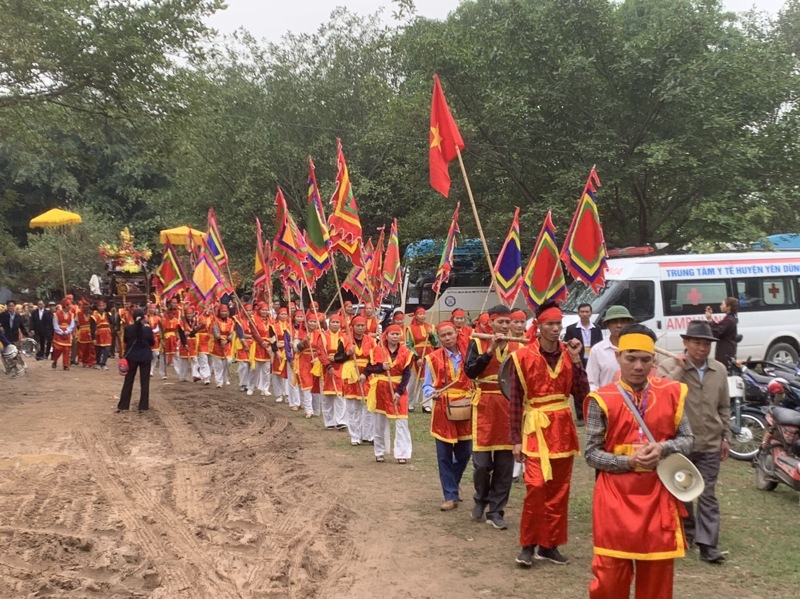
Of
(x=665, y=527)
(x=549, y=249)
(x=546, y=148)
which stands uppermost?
(x=546, y=148)

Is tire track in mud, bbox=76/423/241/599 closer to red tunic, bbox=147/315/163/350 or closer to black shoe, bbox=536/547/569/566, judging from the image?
black shoe, bbox=536/547/569/566

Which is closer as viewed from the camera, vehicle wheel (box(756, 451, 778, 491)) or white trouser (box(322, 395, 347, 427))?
vehicle wheel (box(756, 451, 778, 491))

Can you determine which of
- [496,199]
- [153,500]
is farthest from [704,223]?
[153,500]

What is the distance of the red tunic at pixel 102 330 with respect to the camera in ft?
74.9

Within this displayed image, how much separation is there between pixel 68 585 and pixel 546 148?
1679 centimetres

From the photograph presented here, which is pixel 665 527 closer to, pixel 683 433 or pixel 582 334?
pixel 683 433

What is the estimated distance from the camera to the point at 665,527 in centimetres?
411

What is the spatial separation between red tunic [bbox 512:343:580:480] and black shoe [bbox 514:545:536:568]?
2.57 feet

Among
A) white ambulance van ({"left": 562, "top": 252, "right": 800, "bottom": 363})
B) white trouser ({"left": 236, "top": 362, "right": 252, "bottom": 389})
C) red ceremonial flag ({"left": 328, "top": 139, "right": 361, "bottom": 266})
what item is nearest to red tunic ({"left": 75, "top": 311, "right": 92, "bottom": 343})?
white trouser ({"left": 236, "top": 362, "right": 252, "bottom": 389})

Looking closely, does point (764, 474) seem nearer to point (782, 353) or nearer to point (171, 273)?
point (782, 353)

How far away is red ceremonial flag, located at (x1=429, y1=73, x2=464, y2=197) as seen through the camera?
908 cm

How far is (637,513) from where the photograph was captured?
13.6ft

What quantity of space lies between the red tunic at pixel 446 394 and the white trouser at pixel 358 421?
3.48 metres

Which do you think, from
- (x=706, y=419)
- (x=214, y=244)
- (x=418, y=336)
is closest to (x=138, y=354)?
(x=214, y=244)
